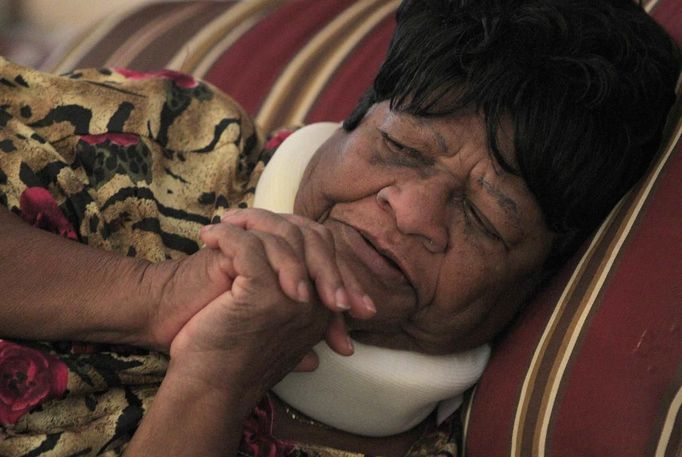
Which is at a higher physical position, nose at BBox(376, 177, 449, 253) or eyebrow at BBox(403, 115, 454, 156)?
eyebrow at BBox(403, 115, 454, 156)

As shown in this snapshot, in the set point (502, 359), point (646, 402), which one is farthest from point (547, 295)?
point (646, 402)

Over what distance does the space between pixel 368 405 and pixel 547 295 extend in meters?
0.26

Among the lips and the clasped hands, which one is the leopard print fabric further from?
the lips

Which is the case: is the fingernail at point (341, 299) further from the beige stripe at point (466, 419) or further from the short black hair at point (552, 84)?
the beige stripe at point (466, 419)

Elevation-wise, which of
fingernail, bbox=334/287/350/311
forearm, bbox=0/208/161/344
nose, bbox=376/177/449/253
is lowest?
forearm, bbox=0/208/161/344

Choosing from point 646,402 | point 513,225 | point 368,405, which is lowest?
point 368,405

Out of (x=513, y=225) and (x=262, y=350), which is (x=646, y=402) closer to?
(x=513, y=225)

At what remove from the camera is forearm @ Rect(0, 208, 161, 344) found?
1.01 metres

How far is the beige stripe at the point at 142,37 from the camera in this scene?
1900 mm

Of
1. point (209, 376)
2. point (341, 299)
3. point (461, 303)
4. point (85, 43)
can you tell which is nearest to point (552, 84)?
point (461, 303)

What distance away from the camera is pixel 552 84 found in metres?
1.10

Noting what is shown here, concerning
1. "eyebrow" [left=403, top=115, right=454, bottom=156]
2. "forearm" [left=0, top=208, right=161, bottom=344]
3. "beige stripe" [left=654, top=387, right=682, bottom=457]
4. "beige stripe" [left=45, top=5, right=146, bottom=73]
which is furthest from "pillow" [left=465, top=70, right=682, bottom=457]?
"beige stripe" [left=45, top=5, right=146, bottom=73]

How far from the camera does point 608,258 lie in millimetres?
1125

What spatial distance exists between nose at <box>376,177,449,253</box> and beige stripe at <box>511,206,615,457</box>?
0.16m
